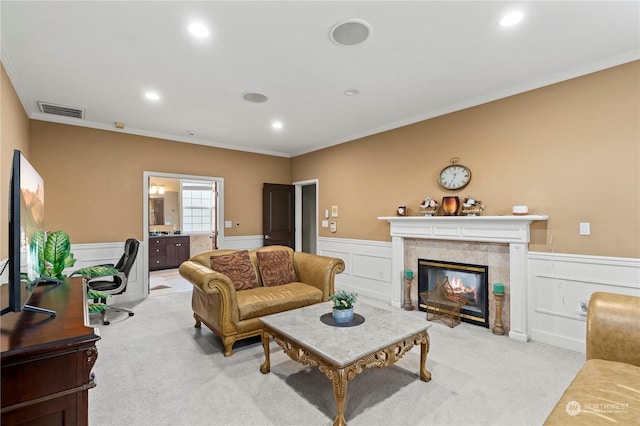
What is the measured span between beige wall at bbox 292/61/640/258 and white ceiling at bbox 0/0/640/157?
197mm

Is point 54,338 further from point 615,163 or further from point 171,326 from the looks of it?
point 615,163

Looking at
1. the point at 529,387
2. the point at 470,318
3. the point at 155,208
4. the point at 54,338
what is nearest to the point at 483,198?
the point at 470,318

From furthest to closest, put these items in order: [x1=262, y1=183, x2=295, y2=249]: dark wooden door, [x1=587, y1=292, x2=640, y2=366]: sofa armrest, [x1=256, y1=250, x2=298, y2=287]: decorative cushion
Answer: [x1=262, y1=183, x2=295, y2=249]: dark wooden door, [x1=256, y1=250, x2=298, y2=287]: decorative cushion, [x1=587, y1=292, x2=640, y2=366]: sofa armrest

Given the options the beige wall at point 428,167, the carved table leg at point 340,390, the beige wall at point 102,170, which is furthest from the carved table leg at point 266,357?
the beige wall at point 102,170

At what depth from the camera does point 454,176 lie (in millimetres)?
3861

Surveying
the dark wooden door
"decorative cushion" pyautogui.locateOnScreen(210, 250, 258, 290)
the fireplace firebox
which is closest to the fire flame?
the fireplace firebox

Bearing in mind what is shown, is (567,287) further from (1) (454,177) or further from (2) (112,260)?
(2) (112,260)

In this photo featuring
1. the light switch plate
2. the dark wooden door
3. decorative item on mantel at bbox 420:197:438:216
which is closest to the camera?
the light switch plate

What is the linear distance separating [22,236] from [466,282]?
401 cm

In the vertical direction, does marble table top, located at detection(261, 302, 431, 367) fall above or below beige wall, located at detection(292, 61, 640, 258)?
below

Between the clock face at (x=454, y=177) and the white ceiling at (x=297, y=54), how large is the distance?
76 centimetres

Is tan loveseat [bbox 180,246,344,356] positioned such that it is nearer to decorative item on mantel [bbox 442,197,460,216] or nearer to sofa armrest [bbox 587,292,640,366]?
decorative item on mantel [bbox 442,197,460,216]

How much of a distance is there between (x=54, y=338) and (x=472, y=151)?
400cm

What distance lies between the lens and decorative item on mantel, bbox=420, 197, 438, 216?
4.00m
